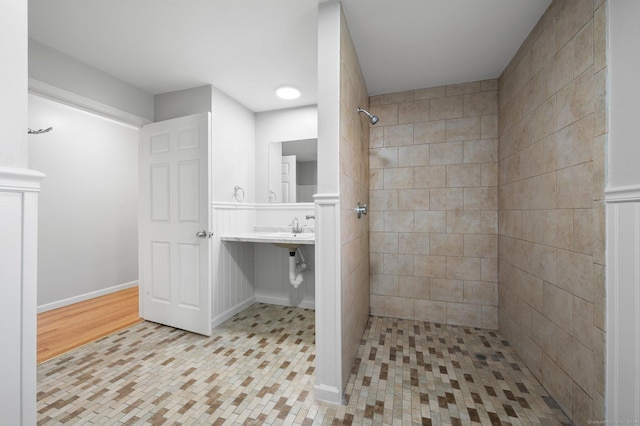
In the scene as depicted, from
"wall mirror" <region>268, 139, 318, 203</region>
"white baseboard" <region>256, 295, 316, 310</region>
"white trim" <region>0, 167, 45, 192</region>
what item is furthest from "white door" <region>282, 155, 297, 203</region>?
"white trim" <region>0, 167, 45, 192</region>

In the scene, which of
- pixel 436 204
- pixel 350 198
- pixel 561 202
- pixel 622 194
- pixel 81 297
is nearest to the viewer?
pixel 622 194

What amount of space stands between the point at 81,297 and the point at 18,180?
3.60 meters

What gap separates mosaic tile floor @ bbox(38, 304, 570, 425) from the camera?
1467mm

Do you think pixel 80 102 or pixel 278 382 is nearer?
pixel 278 382

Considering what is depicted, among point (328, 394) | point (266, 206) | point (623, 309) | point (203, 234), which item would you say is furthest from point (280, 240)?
point (623, 309)

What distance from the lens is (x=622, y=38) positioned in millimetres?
1110

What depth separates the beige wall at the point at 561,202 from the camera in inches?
49.4

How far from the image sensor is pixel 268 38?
193 centimetres

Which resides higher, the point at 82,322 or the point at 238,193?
the point at 238,193

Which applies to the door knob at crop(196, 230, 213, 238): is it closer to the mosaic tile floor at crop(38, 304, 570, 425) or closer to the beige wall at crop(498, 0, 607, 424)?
the mosaic tile floor at crop(38, 304, 570, 425)

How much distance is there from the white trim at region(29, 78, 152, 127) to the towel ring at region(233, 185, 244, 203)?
1.11m

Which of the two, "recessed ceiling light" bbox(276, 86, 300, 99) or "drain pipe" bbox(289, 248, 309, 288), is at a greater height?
"recessed ceiling light" bbox(276, 86, 300, 99)

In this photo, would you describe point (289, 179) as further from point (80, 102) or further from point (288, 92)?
point (80, 102)

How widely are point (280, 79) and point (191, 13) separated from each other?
0.94m
